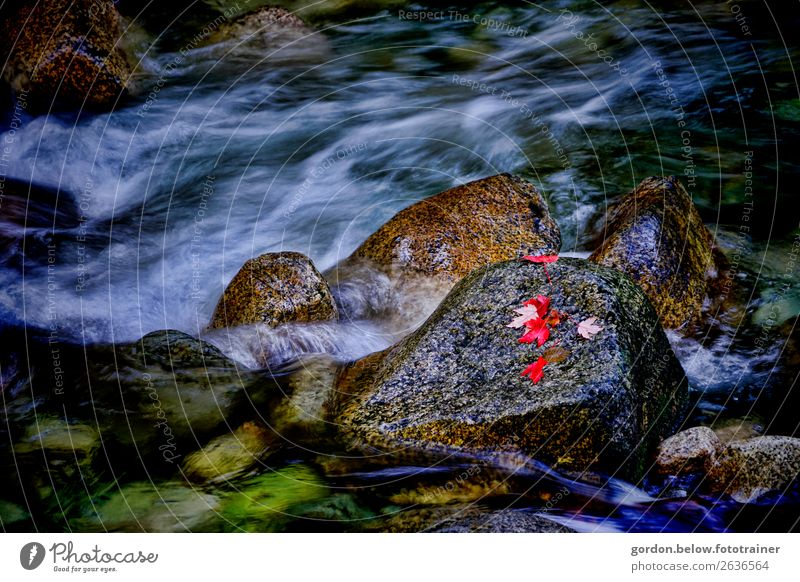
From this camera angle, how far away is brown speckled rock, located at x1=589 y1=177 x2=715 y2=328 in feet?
18.5

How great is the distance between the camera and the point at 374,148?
8156 millimetres

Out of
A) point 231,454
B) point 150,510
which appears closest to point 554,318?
point 231,454

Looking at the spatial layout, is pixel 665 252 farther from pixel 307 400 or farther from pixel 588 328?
pixel 307 400

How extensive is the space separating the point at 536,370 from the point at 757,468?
1.29 m

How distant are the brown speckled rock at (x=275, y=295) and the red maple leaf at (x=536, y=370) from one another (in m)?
1.92

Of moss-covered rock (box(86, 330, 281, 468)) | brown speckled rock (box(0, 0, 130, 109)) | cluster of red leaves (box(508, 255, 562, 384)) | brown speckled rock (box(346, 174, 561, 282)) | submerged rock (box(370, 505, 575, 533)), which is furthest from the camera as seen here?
brown speckled rock (box(0, 0, 130, 109))

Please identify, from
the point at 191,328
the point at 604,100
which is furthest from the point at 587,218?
the point at 191,328

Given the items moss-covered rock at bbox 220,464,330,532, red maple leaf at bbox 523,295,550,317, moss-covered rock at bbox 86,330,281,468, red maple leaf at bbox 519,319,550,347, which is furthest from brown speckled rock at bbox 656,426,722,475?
moss-covered rock at bbox 86,330,281,468

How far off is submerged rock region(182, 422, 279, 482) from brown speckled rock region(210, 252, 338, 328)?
A: 3.40ft

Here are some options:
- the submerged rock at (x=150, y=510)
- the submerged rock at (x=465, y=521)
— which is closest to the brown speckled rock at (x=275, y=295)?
the submerged rock at (x=150, y=510)

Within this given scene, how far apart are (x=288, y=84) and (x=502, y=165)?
2.99 meters

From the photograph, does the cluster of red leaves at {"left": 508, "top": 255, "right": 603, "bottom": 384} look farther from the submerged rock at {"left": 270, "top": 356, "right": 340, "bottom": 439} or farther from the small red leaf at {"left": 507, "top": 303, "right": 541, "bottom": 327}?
the submerged rock at {"left": 270, "top": 356, "right": 340, "bottom": 439}

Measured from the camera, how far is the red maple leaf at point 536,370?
4.30 m
